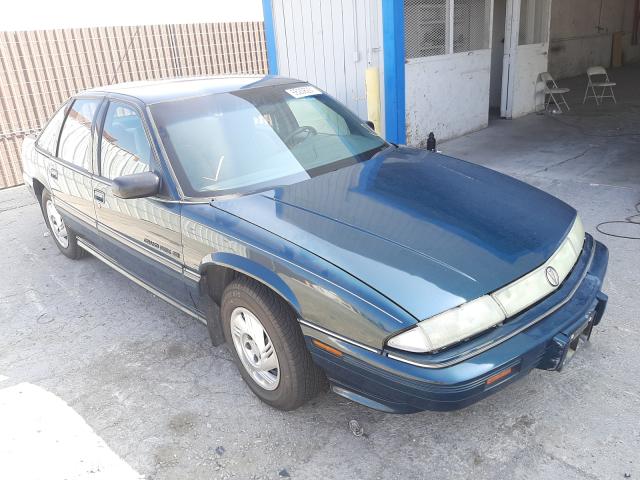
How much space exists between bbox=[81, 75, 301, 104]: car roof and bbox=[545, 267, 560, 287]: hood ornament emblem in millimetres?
2234

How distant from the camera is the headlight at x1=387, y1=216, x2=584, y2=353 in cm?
200

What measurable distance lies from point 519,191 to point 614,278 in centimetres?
130

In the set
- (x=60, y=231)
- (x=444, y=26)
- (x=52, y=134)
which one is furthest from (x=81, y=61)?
(x=444, y=26)

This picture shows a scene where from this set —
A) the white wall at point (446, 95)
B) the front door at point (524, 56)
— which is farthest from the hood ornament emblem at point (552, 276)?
the front door at point (524, 56)

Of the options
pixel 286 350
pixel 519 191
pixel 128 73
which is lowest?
pixel 286 350

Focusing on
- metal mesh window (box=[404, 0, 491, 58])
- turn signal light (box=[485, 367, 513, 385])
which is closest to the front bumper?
turn signal light (box=[485, 367, 513, 385])

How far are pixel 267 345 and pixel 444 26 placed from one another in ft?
21.8

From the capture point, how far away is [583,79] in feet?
52.5

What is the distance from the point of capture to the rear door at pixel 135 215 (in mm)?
2975

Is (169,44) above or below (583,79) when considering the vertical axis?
above

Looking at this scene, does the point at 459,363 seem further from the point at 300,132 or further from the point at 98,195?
the point at 98,195

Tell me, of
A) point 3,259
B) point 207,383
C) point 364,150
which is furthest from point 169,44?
point 207,383

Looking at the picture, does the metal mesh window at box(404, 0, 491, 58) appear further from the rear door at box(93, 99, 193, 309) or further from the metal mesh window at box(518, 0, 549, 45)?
the rear door at box(93, 99, 193, 309)

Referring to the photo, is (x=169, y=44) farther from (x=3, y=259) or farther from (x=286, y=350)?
(x=286, y=350)
